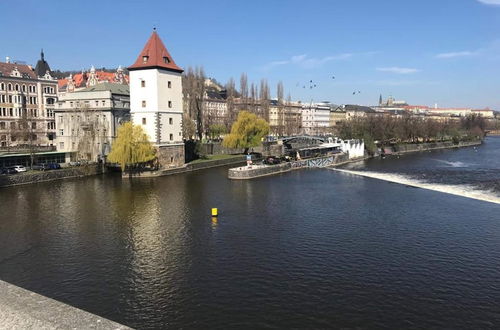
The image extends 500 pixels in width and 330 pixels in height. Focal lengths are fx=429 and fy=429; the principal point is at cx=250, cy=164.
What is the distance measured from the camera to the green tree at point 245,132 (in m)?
82.4

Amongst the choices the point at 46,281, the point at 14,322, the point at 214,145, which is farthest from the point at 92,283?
the point at 214,145

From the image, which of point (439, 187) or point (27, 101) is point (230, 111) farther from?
point (439, 187)

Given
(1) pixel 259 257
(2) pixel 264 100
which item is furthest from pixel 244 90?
(1) pixel 259 257

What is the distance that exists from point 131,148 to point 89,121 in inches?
580

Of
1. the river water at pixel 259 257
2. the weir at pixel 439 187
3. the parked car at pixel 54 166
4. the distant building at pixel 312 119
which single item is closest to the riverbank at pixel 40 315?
the river water at pixel 259 257

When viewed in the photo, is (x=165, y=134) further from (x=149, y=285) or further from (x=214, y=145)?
(x=149, y=285)

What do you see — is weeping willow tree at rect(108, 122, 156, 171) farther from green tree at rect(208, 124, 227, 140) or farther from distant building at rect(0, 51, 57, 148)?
green tree at rect(208, 124, 227, 140)

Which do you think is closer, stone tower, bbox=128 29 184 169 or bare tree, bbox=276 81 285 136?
stone tower, bbox=128 29 184 169

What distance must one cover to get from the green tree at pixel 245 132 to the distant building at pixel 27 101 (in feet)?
122

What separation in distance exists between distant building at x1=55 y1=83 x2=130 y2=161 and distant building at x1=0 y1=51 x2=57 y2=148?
1327 centimetres

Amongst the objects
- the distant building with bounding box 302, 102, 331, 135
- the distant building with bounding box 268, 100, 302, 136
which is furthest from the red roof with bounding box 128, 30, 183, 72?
the distant building with bounding box 302, 102, 331, 135

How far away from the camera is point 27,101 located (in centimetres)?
9006

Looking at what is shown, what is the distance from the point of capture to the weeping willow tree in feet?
190

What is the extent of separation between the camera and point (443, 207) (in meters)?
41.0
